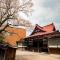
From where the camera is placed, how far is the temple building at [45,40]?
92.0 ft

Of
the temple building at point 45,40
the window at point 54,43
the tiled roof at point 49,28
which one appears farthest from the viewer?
the tiled roof at point 49,28

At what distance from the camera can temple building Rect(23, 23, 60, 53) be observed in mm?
28031

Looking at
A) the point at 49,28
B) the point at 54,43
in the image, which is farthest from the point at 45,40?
the point at 54,43

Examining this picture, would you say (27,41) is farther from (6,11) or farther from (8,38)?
(6,11)

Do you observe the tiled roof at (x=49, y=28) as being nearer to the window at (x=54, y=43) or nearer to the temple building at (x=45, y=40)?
the temple building at (x=45, y=40)

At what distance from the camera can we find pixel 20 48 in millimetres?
39125

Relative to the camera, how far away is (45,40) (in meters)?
34.1

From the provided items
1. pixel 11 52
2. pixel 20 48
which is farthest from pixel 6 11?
pixel 20 48

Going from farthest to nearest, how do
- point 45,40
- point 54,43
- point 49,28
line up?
point 49,28 → point 45,40 → point 54,43

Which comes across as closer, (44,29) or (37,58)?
(37,58)

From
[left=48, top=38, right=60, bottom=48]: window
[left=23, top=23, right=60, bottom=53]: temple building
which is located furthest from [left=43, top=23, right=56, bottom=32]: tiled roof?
[left=48, top=38, right=60, bottom=48]: window

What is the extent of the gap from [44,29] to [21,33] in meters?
11.0

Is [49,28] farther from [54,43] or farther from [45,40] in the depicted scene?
[54,43]

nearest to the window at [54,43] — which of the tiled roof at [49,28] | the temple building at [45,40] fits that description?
the temple building at [45,40]
